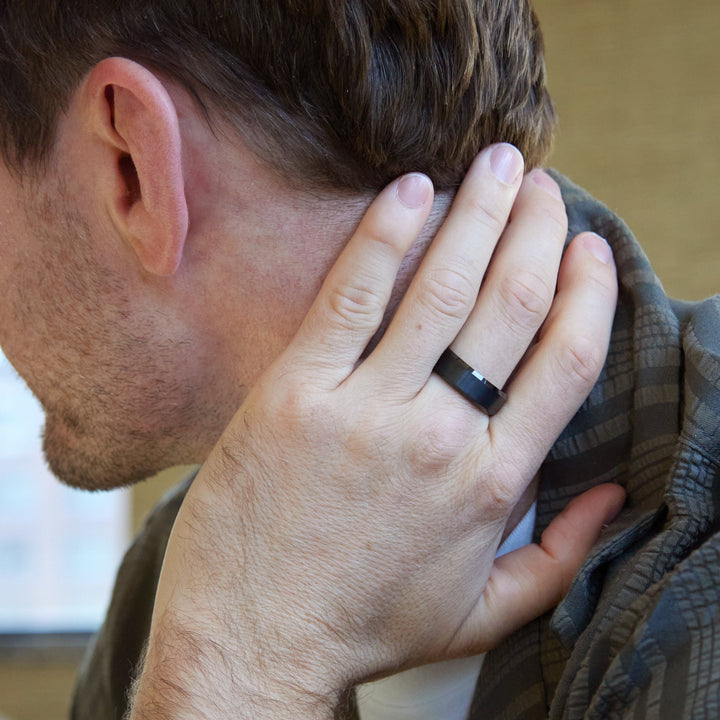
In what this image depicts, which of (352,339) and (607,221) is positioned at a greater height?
(607,221)

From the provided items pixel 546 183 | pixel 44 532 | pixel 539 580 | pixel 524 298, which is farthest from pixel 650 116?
pixel 44 532

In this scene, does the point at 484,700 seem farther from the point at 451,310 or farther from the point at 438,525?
the point at 451,310

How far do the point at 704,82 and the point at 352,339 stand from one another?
1.84 metres

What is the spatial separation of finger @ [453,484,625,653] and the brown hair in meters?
0.34

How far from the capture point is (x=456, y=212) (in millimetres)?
781

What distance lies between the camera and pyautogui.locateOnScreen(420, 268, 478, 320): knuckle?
29.3 inches

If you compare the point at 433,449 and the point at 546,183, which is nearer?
the point at 433,449

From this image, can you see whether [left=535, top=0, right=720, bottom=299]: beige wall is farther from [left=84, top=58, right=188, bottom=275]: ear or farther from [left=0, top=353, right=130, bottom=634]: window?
[left=0, top=353, right=130, bottom=634]: window

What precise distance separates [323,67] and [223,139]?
12cm

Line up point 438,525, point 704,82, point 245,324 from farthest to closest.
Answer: point 704,82
point 245,324
point 438,525

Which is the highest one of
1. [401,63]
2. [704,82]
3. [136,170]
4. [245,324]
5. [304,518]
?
[704,82]

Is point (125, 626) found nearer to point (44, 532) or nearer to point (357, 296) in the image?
point (357, 296)

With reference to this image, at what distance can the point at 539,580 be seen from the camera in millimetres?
758

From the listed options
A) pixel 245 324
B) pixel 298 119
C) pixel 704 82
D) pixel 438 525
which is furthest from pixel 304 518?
pixel 704 82
